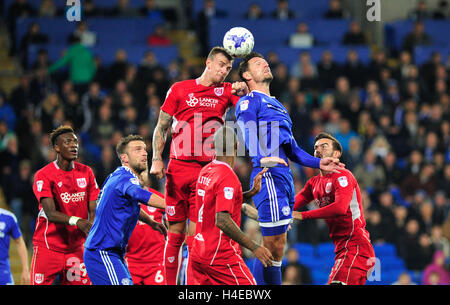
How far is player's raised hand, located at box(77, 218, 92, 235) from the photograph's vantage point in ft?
26.1

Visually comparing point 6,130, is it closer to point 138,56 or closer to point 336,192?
point 138,56

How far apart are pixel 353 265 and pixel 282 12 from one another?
10986mm

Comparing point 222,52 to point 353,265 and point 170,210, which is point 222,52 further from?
point 353,265

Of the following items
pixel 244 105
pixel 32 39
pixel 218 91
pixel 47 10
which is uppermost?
pixel 47 10

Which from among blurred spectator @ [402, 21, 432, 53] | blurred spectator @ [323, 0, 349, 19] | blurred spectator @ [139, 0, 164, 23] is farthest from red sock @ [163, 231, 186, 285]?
blurred spectator @ [323, 0, 349, 19]

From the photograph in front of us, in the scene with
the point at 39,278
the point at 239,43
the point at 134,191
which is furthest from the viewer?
the point at 39,278

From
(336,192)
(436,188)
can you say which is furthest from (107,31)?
(336,192)

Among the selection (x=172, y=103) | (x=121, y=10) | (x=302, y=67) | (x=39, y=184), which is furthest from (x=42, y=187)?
(x=121, y=10)

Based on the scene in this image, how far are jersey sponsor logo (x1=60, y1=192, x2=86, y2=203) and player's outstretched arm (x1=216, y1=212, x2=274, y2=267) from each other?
7.81ft

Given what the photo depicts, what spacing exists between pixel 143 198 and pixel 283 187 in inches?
57.4

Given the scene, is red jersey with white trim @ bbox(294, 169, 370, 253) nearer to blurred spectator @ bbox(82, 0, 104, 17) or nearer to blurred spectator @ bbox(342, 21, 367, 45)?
blurred spectator @ bbox(342, 21, 367, 45)

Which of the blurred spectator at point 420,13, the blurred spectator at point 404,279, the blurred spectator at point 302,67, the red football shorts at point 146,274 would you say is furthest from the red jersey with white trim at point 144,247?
the blurred spectator at point 420,13

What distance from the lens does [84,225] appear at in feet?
26.2
